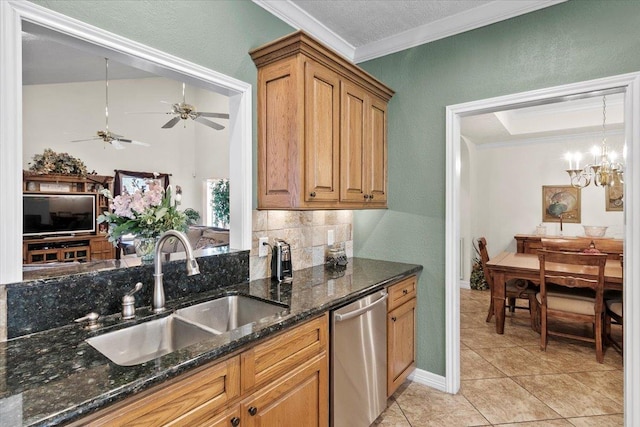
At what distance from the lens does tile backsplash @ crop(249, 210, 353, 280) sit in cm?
219

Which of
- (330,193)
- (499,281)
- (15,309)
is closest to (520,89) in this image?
(330,193)

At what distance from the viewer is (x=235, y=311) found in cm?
184

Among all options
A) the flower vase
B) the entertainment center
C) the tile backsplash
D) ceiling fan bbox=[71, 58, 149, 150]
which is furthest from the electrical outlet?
the entertainment center

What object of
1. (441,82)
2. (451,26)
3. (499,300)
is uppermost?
(451,26)

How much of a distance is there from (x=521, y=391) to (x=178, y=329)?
2675 millimetres

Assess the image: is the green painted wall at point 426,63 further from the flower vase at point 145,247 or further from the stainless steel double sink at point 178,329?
the stainless steel double sink at point 178,329

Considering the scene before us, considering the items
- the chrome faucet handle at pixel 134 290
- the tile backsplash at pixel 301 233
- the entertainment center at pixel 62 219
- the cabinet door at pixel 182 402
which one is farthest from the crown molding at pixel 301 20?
the entertainment center at pixel 62 219

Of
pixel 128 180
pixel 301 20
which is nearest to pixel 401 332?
pixel 301 20

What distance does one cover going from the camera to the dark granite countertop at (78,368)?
81 centimetres

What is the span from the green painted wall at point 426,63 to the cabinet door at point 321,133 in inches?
16.7

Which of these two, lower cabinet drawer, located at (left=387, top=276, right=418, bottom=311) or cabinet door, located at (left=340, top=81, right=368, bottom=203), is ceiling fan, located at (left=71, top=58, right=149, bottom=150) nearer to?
cabinet door, located at (left=340, top=81, right=368, bottom=203)

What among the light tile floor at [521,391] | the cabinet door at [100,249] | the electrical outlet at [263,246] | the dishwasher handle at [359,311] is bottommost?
the light tile floor at [521,391]

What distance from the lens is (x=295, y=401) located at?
1.52m

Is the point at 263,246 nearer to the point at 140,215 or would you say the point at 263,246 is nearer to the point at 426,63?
the point at 140,215
